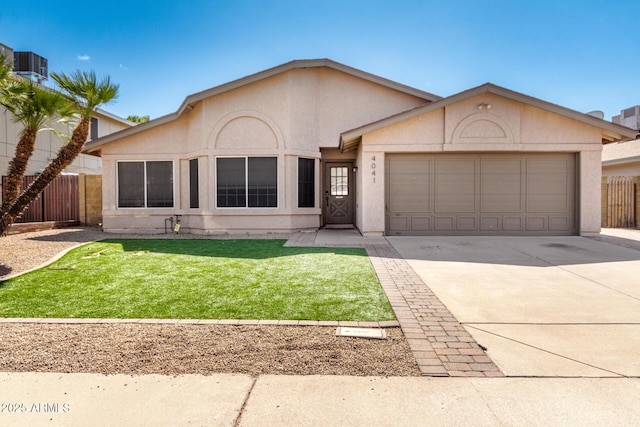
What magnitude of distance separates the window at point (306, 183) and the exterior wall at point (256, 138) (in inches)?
7.9

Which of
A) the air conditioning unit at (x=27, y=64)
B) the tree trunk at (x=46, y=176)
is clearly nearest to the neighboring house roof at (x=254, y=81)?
the tree trunk at (x=46, y=176)

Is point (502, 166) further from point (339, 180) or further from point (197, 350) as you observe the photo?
point (197, 350)

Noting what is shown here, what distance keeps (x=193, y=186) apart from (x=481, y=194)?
10.2 meters

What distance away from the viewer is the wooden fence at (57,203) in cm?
1502

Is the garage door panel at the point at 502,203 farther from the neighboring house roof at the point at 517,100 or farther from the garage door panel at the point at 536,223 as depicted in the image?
the neighboring house roof at the point at 517,100

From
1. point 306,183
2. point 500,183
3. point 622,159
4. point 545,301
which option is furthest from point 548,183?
point 545,301

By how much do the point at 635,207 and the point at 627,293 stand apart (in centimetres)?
1219

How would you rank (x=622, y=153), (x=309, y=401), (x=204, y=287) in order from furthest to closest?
(x=622, y=153) < (x=204, y=287) < (x=309, y=401)

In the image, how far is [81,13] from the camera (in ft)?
50.4

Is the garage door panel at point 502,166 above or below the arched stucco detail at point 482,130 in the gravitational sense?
below

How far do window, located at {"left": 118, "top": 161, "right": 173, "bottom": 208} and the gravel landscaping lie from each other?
10.4m

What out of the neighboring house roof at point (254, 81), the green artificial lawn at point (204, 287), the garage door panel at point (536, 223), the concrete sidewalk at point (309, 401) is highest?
the neighboring house roof at point (254, 81)

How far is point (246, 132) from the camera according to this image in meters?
13.3

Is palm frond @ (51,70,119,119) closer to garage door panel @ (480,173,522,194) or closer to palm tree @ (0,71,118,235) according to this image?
palm tree @ (0,71,118,235)
